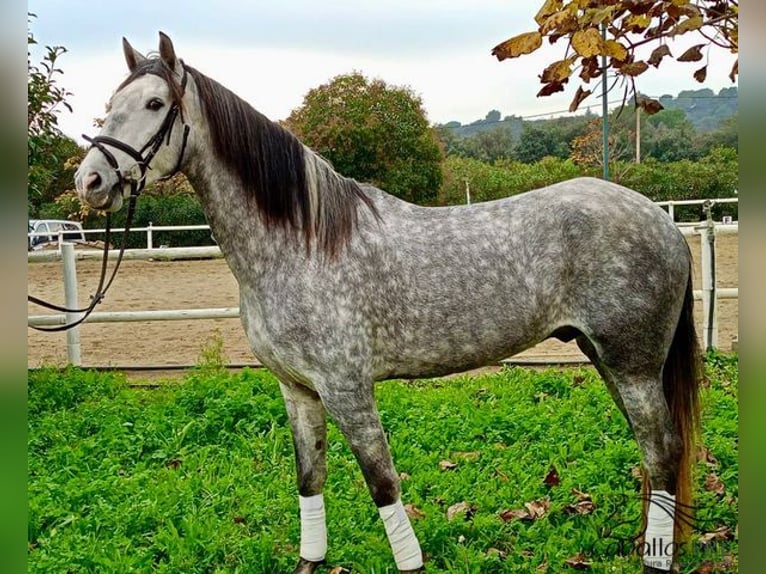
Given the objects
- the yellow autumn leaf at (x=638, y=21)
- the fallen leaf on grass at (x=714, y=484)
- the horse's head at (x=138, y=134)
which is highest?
the yellow autumn leaf at (x=638, y=21)

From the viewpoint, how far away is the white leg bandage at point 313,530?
3.00 metres

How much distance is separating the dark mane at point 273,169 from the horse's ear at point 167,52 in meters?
0.10

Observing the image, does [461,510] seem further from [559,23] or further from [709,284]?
[709,284]

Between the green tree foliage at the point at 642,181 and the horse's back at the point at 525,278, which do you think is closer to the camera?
the horse's back at the point at 525,278

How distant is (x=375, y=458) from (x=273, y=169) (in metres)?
1.18

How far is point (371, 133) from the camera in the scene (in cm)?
1558

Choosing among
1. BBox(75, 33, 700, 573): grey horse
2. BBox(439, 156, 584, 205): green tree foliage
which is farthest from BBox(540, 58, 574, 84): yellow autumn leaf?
BBox(439, 156, 584, 205): green tree foliage

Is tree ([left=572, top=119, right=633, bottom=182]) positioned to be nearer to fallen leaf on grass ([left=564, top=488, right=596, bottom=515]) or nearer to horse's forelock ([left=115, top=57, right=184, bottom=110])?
fallen leaf on grass ([left=564, top=488, right=596, bottom=515])

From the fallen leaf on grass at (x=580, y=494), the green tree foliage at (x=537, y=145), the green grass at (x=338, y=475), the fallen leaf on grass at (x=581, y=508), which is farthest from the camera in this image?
the green tree foliage at (x=537, y=145)

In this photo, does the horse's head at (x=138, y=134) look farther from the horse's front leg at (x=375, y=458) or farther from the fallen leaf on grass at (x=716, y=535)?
the fallen leaf on grass at (x=716, y=535)

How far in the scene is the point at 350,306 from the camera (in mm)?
2668

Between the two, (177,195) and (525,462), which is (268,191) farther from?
(177,195)

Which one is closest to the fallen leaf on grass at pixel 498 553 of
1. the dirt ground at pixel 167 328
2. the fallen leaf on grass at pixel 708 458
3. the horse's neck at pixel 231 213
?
the fallen leaf on grass at pixel 708 458

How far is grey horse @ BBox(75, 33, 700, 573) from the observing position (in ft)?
8.69
